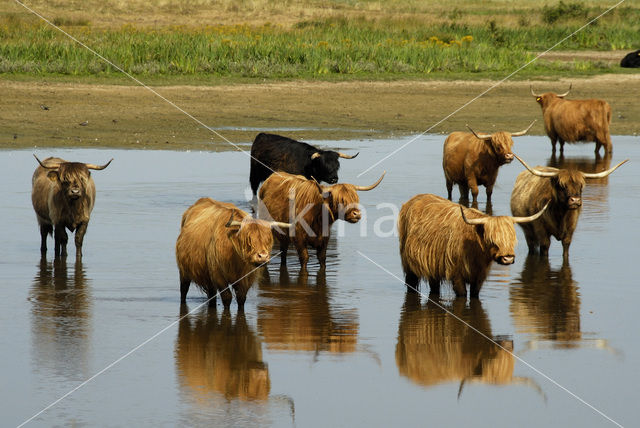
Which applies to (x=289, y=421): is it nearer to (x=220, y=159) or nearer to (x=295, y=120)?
(x=220, y=159)

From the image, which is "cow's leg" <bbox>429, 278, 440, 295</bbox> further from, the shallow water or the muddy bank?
the muddy bank

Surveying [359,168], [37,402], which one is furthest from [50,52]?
[37,402]

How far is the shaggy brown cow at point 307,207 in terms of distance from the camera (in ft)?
31.7

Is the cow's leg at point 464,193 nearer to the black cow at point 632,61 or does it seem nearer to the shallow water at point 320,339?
A: the shallow water at point 320,339

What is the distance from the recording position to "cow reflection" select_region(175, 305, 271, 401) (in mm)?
6383

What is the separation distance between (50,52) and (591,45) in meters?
19.3

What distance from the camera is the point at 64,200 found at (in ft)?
33.4

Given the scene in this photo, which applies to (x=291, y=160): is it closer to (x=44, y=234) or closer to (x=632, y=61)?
(x=44, y=234)

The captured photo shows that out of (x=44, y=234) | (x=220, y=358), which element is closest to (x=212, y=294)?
(x=220, y=358)

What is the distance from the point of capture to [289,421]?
586 cm

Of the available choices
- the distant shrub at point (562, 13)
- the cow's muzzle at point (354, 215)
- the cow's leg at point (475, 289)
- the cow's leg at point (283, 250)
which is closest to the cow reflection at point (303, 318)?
the cow's leg at point (283, 250)

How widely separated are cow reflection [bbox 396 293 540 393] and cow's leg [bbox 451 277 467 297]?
0.19 ft

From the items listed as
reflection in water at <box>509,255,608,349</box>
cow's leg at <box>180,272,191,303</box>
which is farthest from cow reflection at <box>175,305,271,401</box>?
reflection in water at <box>509,255,608,349</box>

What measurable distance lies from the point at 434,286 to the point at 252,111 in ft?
44.7
